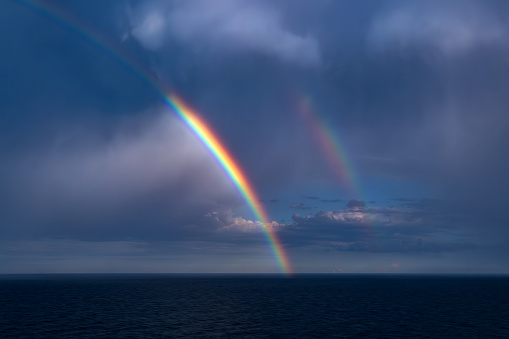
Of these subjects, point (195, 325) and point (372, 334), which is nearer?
point (372, 334)

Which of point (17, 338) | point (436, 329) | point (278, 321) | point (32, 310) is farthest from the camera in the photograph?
point (32, 310)

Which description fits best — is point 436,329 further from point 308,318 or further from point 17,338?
point 17,338

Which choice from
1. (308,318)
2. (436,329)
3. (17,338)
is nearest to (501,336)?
(436,329)

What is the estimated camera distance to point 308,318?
78.1 meters

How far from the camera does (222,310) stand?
9300 cm

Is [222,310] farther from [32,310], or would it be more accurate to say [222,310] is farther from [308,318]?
[32,310]

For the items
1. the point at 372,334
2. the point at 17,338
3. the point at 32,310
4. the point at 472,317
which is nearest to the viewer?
the point at 17,338

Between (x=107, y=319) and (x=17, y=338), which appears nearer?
(x=17, y=338)

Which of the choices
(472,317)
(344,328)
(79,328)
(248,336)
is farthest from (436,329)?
(79,328)

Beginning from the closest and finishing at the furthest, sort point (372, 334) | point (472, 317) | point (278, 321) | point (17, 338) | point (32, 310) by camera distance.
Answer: point (17, 338)
point (372, 334)
point (278, 321)
point (472, 317)
point (32, 310)

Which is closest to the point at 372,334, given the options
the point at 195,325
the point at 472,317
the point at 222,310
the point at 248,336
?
the point at 248,336

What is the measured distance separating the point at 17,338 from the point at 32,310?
39698mm

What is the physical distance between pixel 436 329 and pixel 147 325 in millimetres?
44628

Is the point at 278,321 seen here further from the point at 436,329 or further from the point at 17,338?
the point at 17,338
